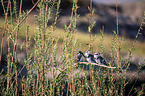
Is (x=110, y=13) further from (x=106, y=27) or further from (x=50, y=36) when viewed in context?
(x=50, y=36)

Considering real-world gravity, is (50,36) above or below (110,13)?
below

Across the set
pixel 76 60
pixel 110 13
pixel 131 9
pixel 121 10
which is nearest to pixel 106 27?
pixel 110 13

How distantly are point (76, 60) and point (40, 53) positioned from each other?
189 mm

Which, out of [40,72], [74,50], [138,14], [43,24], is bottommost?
[40,72]

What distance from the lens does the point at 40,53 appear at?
2.76ft

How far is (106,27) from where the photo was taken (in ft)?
7.51

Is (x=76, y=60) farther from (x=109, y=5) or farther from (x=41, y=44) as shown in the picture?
(x=109, y=5)

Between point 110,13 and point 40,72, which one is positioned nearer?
point 40,72

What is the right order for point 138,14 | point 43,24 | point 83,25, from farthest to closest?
point 138,14 → point 83,25 → point 43,24

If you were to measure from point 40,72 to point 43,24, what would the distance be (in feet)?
0.81

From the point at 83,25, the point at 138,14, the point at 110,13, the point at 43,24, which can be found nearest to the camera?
the point at 43,24

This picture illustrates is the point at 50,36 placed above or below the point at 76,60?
above

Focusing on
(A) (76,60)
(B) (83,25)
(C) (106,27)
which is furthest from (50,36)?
(C) (106,27)

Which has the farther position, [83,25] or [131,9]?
[131,9]
